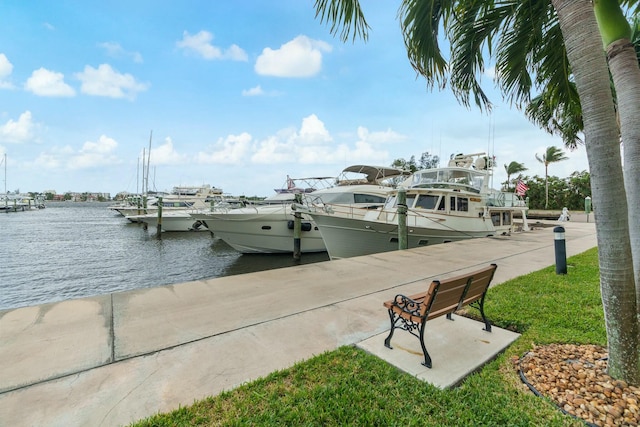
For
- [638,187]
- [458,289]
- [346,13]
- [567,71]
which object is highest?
[346,13]

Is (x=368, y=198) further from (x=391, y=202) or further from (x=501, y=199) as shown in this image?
Answer: (x=501, y=199)

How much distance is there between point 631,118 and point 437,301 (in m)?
2.32

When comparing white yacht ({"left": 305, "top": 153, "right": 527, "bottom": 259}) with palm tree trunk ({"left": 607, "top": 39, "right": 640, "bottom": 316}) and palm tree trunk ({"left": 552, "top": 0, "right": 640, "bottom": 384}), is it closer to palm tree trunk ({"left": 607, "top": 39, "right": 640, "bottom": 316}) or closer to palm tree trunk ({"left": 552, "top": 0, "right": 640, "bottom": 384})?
palm tree trunk ({"left": 607, "top": 39, "right": 640, "bottom": 316})

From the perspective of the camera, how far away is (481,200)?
1315cm

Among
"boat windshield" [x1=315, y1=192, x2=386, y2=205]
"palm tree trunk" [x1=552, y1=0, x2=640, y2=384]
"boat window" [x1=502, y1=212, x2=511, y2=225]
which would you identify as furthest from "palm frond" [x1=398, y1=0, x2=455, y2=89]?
"boat window" [x1=502, y1=212, x2=511, y2=225]

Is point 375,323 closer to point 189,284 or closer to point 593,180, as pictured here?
point 593,180

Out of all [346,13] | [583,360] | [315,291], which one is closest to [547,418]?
[583,360]

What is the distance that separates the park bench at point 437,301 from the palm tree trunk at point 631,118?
128 cm

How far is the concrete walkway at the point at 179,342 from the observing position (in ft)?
8.15

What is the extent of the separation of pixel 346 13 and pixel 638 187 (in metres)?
3.27

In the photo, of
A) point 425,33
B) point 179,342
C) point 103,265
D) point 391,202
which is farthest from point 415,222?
point 103,265

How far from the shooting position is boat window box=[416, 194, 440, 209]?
12.2 meters

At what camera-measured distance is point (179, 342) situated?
3.45 meters

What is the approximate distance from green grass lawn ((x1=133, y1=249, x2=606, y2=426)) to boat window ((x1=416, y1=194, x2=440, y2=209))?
29.6 feet
